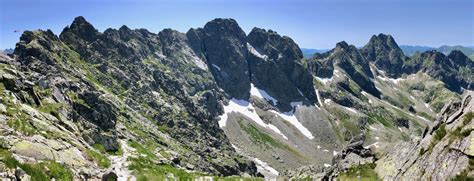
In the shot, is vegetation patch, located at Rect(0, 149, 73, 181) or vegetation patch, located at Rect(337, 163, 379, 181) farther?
vegetation patch, located at Rect(337, 163, 379, 181)

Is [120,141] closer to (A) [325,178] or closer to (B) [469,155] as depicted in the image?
(A) [325,178]

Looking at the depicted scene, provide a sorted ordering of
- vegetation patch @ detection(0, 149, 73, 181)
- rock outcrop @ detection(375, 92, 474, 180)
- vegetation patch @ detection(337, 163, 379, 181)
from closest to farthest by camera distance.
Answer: rock outcrop @ detection(375, 92, 474, 180), vegetation patch @ detection(0, 149, 73, 181), vegetation patch @ detection(337, 163, 379, 181)

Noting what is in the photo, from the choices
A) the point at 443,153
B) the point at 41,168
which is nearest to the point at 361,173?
the point at 443,153

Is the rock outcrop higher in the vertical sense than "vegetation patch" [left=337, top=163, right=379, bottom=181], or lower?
higher

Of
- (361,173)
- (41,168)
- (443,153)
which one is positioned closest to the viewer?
(443,153)

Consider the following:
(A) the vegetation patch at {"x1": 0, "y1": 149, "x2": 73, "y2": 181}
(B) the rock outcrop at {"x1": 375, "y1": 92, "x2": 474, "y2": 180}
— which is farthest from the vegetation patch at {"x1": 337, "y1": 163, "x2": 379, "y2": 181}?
(A) the vegetation patch at {"x1": 0, "y1": 149, "x2": 73, "y2": 181}

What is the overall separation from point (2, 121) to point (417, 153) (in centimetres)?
6220

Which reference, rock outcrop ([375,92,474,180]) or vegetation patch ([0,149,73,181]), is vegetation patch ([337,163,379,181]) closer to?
rock outcrop ([375,92,474,180])

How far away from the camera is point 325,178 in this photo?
67250 millimetres

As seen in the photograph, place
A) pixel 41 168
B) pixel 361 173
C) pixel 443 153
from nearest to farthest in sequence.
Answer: pixel 443 153 < pixel 361 173 < pixel 41 168

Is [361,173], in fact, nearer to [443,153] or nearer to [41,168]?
[443,153]

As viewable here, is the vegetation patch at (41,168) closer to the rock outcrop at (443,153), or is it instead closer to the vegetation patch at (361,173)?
Answer: the vegetation patch at (361,173)

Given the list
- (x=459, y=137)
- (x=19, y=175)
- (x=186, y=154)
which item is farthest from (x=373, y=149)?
(x=186, y=154)

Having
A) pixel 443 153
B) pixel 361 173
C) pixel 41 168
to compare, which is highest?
pixel 443 153
